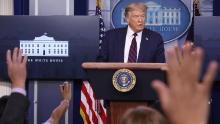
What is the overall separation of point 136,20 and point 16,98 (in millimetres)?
2501

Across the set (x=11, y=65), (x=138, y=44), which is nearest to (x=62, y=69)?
(x=138, y=44)

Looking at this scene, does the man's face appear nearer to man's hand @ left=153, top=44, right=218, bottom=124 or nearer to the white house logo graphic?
the white house logo graphic

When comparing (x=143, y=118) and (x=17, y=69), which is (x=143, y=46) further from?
(x=143, y=118)

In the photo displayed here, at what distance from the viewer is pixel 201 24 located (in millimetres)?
5805

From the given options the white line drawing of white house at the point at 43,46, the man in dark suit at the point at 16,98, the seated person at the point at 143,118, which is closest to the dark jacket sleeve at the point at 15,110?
the man in dark suit at the point at 16,98

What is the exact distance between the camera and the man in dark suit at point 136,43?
4105mm

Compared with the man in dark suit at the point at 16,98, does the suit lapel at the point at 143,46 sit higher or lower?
higher

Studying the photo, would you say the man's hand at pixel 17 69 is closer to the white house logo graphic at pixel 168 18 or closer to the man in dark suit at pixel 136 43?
the man in dark suit at pixel 136 43

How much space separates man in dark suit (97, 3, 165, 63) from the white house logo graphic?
183 cm

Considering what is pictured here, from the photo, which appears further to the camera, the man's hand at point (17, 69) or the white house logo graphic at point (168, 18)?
the white house logo graphic at point (168, 18)

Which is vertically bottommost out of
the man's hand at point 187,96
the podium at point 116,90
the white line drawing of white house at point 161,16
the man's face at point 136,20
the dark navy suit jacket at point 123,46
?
the podium at point 116,90

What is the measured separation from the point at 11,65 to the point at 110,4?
14.4ft

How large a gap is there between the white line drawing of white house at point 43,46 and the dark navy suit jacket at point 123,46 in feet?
6.29

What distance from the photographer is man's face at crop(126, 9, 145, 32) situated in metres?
4.21
